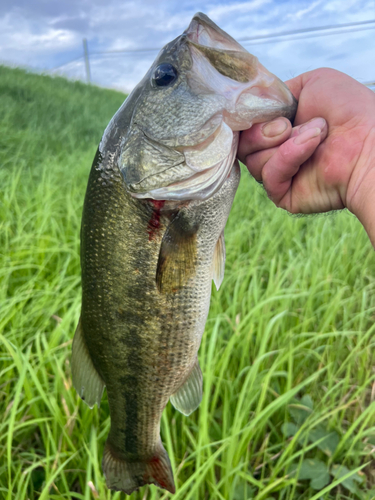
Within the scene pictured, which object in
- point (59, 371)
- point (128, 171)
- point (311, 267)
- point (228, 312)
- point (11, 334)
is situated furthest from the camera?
point (311, 267)

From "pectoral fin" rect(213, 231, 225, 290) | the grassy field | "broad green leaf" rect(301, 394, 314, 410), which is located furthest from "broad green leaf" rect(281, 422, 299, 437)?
"pectoral fin" rect(213, 231, 225, 290)

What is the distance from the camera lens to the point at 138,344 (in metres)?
1.21

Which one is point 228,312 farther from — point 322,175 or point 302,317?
point 322,175

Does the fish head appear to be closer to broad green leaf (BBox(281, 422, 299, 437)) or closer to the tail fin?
the tail fin

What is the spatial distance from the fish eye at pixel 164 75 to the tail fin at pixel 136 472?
124 cm

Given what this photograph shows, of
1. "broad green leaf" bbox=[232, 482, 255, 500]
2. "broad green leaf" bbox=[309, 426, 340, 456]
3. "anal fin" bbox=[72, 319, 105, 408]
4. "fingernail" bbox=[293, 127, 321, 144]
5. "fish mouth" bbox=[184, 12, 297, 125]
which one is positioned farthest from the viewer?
"broad green leaf" bbox=[309, 426, 340, 456]

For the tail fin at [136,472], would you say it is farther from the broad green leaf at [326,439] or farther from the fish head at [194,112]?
the fish head at [194,112]

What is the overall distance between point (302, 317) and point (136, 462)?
4.55 ft

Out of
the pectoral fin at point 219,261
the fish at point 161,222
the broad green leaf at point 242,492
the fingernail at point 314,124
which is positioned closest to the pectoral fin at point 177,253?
the fish at point 161,222

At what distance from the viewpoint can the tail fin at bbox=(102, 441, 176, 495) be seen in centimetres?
127

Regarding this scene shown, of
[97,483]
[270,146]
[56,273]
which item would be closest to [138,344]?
[97,483]

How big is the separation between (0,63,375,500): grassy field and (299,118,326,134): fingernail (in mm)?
998

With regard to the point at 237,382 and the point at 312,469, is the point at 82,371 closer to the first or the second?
the point at 237,382

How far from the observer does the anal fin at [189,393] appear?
1.31 m
